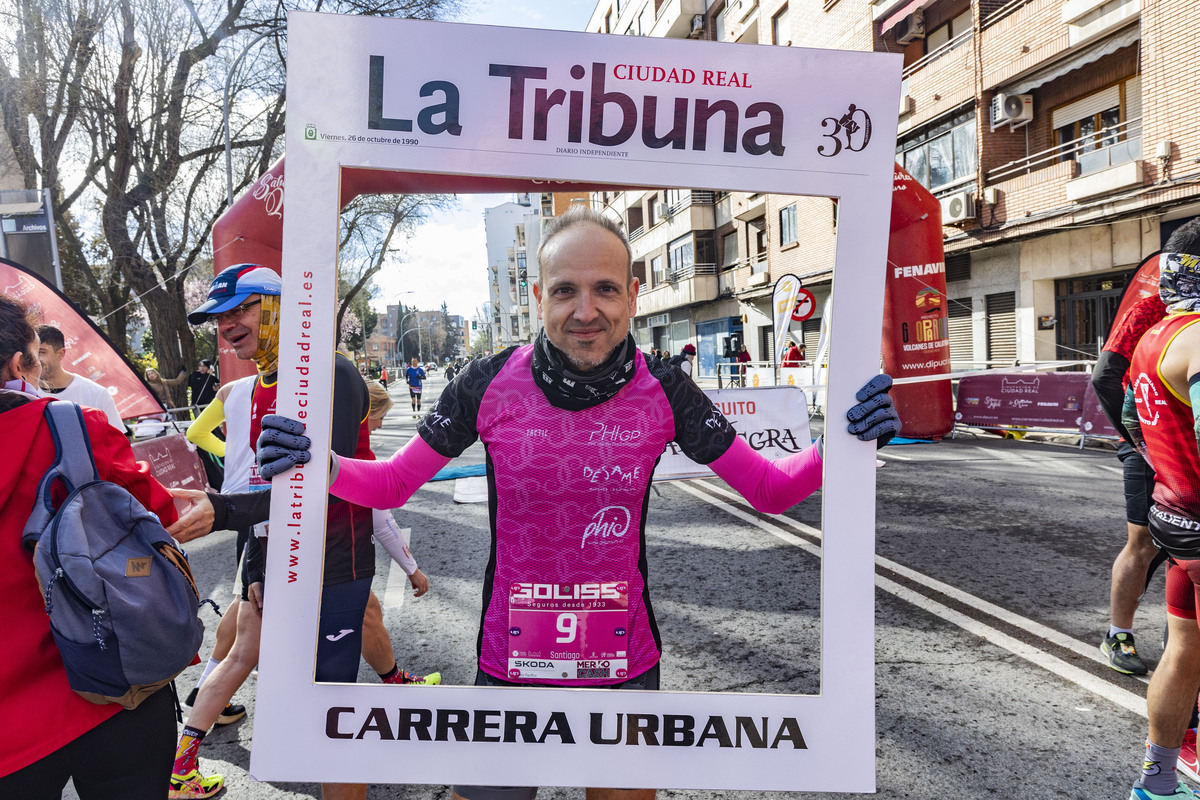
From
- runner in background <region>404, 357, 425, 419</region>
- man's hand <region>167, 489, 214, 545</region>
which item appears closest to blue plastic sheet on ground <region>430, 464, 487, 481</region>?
man's hand <region>167, 489, 214, 545</region>

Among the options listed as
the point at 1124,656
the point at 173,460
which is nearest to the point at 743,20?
the point at 173,460

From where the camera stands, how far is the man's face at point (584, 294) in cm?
156

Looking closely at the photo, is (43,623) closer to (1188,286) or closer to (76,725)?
(76,725)

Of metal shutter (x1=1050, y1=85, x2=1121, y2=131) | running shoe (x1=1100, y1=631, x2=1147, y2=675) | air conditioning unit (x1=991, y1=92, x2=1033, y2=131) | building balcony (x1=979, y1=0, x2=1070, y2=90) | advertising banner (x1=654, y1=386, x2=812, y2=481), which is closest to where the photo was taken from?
running shoe (x1=1100, y1=631, x2=1147, y2=675)

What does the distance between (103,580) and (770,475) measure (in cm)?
149

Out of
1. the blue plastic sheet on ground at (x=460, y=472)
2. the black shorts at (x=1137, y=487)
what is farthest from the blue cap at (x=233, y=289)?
the blue plastic sheet on ground at (x=460, y=472)

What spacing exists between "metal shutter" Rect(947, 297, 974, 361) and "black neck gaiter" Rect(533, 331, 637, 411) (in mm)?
18314

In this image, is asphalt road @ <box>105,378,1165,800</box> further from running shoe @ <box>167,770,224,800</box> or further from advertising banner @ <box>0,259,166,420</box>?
advertising banner @ <box>0,259,166,420</box>

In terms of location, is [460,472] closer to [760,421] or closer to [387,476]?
[760,421]

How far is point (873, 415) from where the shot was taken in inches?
58.5

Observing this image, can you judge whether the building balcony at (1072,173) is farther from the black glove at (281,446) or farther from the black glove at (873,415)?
the black glove at (281,446)

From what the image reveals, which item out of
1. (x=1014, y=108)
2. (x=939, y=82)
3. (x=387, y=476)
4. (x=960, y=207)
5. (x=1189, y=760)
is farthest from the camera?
(x=939, y=82)

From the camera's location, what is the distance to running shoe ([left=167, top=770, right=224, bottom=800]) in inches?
104

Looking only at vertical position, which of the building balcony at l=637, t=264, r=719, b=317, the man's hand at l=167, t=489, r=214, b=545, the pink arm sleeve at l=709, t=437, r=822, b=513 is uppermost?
the building balcony at l=637, t=264, r=719, b=317
